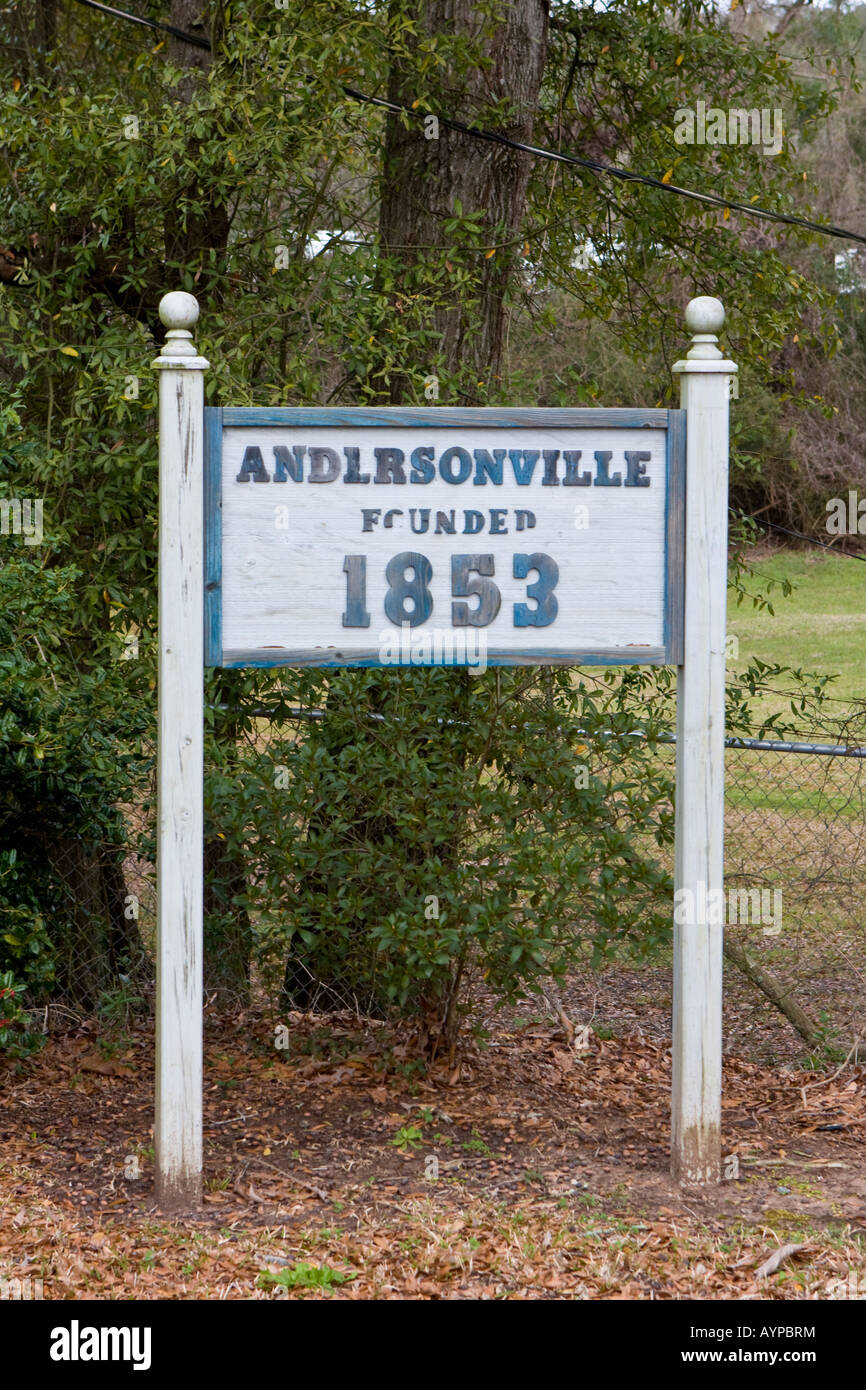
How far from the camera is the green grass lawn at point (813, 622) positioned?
56.3 ft

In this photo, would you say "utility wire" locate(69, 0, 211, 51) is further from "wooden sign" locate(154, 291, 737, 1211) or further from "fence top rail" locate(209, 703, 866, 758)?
"fence top rail" locate(209, 703, 866, 758)

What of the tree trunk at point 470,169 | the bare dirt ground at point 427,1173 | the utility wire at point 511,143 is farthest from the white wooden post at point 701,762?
the utility wire at point 511,143

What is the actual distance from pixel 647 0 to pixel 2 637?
4502mm

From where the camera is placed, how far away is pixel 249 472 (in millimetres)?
4043

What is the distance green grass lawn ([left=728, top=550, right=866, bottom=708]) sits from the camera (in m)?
17.2

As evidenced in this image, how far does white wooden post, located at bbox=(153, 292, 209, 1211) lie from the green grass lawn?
10.9 metres

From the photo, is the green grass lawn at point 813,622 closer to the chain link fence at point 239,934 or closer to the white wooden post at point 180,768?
the chain link fence at point 239,934

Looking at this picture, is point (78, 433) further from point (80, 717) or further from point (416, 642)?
point (416, 642)

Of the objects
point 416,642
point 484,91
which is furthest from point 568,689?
point 484,91

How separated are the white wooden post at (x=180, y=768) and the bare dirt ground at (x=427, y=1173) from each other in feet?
0.99

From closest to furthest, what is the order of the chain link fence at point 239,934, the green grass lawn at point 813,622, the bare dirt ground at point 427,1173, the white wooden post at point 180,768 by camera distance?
the bare dirt ground at point 427,1173 → the white wooden post at point 180,768 → the chain link fence at point 239,934 → the green grass lawn at point 813,622

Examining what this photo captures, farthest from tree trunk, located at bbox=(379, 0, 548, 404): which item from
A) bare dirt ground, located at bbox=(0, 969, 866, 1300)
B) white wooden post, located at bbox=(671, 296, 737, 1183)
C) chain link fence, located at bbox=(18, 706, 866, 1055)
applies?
bare dirt ground, located at bbox=(0, 969, 866, 1300)

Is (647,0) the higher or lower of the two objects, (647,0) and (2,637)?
the higher

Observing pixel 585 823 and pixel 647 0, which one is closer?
pixel 585 823
